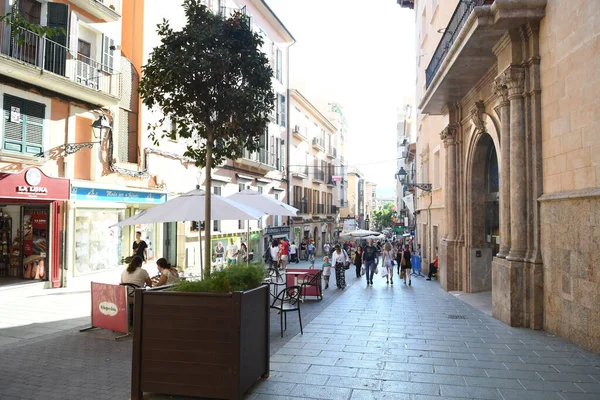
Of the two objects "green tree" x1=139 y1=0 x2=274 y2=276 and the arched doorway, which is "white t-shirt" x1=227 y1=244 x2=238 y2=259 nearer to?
the arched doorway

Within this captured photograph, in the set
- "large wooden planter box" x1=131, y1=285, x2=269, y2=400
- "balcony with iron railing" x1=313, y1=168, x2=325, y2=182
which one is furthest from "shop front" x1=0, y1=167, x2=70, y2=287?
"balcony with iron railing" x1=313, y1=168, x2=325, y2=182

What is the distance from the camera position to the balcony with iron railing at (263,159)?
27141mm

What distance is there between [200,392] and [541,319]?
22.3 feet

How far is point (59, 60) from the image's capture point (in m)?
13.5

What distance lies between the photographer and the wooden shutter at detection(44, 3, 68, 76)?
13195mm

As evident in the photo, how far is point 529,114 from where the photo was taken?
9.02 m

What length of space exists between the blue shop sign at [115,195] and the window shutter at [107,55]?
4.15 meters

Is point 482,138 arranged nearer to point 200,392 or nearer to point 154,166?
point 200,392

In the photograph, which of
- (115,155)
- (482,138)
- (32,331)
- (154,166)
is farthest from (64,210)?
(482,138)

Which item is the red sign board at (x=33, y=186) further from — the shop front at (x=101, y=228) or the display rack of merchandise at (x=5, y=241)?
the display rack of merchandise at (x=5, y=241)

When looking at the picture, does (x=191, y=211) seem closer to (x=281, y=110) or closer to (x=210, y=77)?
(x=210, y=77)

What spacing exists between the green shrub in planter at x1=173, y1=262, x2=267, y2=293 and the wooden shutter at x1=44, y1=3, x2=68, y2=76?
1114 cm

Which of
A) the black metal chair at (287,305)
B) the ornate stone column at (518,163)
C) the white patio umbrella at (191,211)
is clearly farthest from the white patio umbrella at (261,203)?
the ornate stone column at (518,163)

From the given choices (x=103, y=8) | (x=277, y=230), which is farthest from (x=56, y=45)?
(x=277, y=230)
